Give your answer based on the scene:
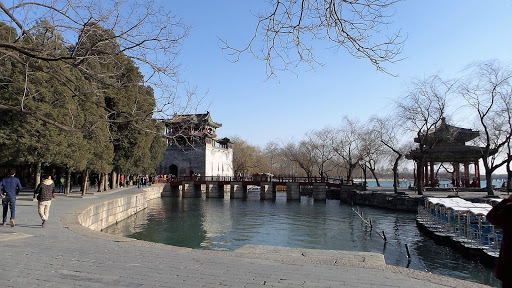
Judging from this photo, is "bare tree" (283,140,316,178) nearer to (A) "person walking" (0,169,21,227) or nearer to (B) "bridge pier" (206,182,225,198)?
(B) "bridge pier" (206,182,225,198)

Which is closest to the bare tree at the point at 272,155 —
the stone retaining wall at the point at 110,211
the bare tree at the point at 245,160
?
the bare tree at the point at 245,160

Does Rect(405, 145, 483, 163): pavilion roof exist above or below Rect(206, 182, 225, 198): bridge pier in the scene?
above

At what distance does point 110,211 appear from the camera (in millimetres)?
18906

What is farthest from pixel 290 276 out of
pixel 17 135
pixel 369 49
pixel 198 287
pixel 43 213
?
pixel 17 135

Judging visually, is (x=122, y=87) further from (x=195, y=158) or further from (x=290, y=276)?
(x=195, y=158)

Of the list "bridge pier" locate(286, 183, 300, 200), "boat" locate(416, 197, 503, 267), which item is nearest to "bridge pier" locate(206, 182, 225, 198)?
Result: "bridge pier" locate(286, 183, 300, 200)

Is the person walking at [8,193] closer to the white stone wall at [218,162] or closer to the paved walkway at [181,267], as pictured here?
the paved walkway at [181,267]

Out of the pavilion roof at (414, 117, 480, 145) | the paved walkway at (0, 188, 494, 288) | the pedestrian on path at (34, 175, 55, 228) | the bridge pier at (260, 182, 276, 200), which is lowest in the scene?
the bridge pier at (260, 182, 276, 200)

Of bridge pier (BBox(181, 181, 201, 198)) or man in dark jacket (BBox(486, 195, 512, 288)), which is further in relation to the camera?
bridge pier (BBox(181, 181, 201, 198))

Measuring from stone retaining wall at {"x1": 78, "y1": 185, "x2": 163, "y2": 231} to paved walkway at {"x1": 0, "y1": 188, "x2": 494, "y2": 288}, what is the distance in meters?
5.66

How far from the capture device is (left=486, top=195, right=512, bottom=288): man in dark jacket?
3035 millimetres

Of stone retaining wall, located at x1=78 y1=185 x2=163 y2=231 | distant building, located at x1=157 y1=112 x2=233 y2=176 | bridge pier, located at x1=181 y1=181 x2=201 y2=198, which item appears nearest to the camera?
stone retaining wall, located at x1=78 y1=185 x2=163 y2=231

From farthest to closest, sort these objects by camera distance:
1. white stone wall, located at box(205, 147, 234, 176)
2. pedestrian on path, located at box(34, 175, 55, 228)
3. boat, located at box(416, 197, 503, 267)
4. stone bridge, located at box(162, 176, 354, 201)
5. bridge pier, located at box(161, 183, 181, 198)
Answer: white stone wall, located at box(205, 147, 234, 176) < bridge pier, located at box(161, 183, 181, 198) < stone bridge, located at box(162, 176, 354, 201) < boat, located at box(416, 197, 503, 267) < pedestrian on path, located at box(34, 175, 55, 228)

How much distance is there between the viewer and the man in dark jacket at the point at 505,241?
3.04 m
